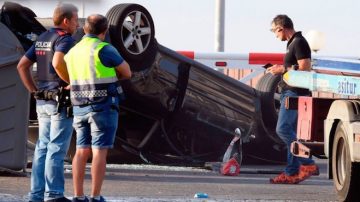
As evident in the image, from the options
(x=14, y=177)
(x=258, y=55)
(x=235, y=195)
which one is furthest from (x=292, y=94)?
(x=258, y=55)

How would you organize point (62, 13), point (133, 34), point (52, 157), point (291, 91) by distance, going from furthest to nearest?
point (133, 34), point (291, 91), point (62, 13), point (52, 157)

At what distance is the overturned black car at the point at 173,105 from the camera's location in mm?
13570

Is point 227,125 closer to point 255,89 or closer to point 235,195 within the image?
point 255,89

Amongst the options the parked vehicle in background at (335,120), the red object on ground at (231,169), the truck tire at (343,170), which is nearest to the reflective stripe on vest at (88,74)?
the parked vehicle in background at (335,120)

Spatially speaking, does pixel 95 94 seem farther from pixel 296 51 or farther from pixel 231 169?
pixel 231 169

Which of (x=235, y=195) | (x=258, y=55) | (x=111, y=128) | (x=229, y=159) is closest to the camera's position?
(x=111, y=128)

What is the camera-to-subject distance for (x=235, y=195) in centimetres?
1142

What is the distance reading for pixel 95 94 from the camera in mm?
9805

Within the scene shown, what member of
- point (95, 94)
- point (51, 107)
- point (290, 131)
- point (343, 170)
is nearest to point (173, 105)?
point (290, 131)

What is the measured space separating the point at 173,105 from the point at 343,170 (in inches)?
171

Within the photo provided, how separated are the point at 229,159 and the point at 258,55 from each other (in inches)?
298

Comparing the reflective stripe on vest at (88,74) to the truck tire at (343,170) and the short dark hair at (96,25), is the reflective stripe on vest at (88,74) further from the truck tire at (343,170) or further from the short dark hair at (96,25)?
the truck tire at (343,170)

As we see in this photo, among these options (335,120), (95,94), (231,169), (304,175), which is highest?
(95,94)

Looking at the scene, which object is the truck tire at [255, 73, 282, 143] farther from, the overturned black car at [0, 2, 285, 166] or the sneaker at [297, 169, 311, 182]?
the sneaker at [297, 169, 311, 182]
